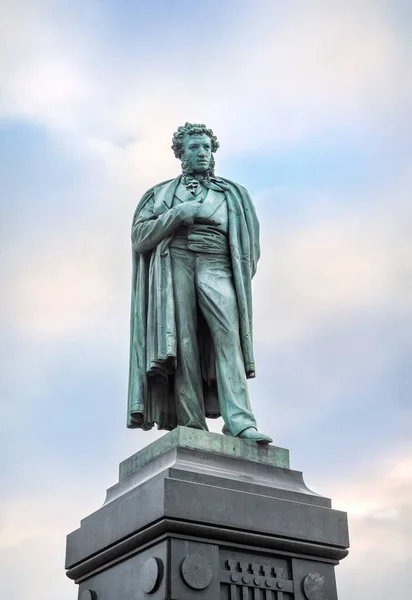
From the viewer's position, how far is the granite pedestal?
32.8ft

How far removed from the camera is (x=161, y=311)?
40.1ft

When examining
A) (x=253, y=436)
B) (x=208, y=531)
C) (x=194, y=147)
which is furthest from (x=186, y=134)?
(x=208, y=531)

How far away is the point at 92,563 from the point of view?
11.2 meters

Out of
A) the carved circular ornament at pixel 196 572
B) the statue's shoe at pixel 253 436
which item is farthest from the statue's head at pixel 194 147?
the carved circular ornament at pixel 196 572

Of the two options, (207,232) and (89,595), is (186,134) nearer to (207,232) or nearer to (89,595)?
(207,232)

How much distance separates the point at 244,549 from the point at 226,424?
1.85 metres

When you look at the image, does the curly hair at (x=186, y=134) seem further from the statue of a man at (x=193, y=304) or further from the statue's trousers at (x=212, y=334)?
the statue's trousers at (x=212, y=334)

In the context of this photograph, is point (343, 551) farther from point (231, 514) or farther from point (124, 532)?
point (124, 532)

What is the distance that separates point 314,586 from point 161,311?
405 centimetres

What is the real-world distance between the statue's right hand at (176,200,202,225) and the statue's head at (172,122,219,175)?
877 mm

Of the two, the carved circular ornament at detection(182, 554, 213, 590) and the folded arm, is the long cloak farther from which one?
the carved circular ornament at detection(182, 554, 213, 590)

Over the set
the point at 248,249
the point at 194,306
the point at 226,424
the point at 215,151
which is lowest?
the point at 226,424

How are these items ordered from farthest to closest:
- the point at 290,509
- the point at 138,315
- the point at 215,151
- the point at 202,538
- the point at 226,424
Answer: the point at 215,151
the point at 138,315
the point at 226,424
the point at 290,509
the point at 202,538

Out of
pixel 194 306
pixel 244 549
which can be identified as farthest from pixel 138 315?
pixel 244 549
